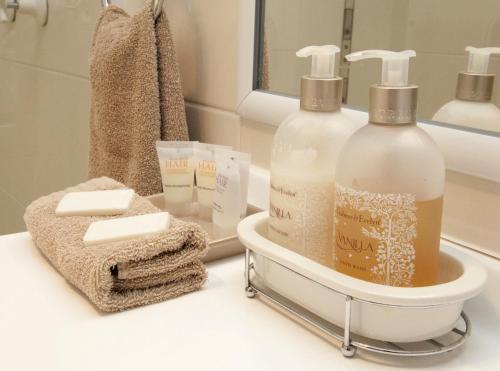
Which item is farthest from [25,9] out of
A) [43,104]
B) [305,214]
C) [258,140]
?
[305,214]

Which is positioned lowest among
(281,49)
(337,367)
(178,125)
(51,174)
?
(51,174)

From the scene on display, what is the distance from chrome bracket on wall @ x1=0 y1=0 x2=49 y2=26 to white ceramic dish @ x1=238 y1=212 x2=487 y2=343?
3.49 feet

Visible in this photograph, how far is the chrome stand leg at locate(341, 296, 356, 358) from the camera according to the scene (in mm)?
416

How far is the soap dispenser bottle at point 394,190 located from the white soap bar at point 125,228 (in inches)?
7.0

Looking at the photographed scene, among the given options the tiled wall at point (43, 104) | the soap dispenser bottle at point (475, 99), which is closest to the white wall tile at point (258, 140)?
Result: the soap dispenser bottle at point (475, 99)

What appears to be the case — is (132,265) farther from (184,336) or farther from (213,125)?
(213,125)

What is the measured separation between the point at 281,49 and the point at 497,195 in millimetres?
333

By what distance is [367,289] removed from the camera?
40cm

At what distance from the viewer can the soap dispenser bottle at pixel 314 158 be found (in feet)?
1.55

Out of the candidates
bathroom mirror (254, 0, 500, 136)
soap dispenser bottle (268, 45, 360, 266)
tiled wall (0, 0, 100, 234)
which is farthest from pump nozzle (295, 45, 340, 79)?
tiled wall (0, 0, 100, 234)

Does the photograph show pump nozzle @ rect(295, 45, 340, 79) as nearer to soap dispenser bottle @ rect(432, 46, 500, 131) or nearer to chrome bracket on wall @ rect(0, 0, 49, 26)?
soap dispenser bottle @ rect(432, 46, 500, 131)

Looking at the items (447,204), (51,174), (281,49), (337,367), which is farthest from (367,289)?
(51,174)

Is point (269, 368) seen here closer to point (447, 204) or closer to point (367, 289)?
point (367, 289)

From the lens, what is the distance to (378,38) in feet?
1.94
